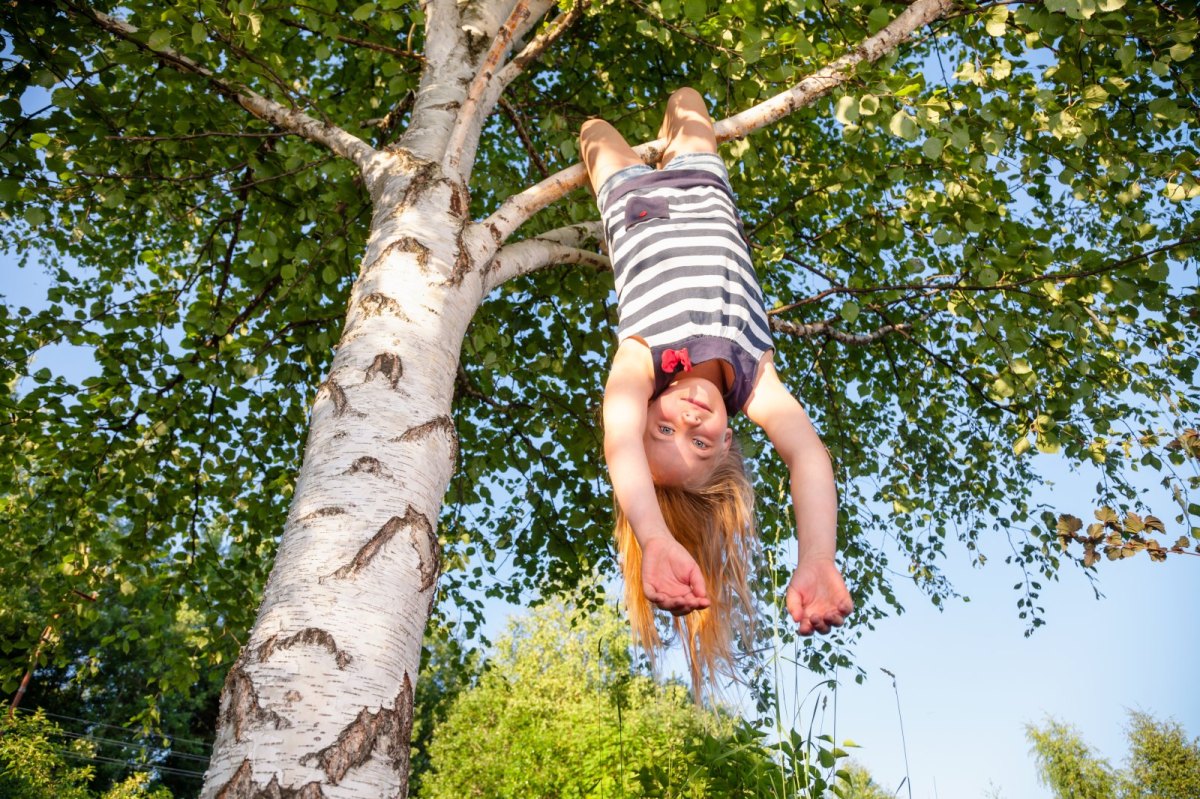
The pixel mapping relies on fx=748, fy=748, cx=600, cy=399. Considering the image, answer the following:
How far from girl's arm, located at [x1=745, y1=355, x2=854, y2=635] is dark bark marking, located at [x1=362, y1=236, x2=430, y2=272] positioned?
1.33 metres

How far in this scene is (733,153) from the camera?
400cm

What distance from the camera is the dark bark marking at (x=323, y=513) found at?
210cm

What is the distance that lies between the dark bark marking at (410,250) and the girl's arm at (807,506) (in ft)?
4.37

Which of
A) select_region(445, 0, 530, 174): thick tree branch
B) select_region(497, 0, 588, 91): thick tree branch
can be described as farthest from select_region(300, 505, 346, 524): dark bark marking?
select_region(497, 0, 588, 91): thick tree branch

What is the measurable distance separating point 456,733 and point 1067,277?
68.0 feet

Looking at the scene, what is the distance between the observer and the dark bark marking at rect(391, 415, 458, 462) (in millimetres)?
2372

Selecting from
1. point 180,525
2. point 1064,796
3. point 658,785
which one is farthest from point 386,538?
point 1064,796

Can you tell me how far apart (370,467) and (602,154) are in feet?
6.10

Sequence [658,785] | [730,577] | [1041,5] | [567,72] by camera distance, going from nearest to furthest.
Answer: [730,577] → [1041,5] → [658,785] → [567,72]

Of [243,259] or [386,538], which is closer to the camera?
[386,538]

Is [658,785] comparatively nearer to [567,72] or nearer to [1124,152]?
[1124,152]

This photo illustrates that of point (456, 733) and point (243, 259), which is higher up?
point (243, 259)

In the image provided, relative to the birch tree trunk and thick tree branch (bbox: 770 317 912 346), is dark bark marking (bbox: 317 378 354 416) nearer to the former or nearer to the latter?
the birch tree trunk

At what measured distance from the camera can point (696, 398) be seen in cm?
254
